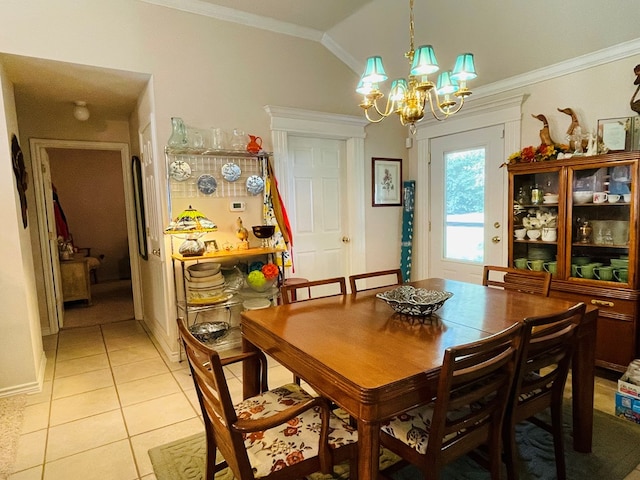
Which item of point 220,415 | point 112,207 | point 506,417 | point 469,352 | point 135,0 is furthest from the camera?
point 112,207

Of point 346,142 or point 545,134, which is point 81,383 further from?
point 545,134

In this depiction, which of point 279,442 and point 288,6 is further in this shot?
point 288,6

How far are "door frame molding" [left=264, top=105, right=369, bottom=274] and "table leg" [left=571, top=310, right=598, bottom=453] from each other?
8.49ft

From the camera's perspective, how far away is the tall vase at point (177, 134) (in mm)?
3127

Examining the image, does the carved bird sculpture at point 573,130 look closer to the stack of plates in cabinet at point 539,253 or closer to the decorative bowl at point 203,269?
the stack of plates in cabinet at point 539,253

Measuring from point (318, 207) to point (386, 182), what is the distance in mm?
948

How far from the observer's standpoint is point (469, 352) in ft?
4.03

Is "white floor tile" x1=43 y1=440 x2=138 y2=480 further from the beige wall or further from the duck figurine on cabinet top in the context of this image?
the duck figurine on cabinet top

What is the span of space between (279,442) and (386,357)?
0.51m

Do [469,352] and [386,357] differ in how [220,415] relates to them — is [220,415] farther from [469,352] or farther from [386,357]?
[469,352]

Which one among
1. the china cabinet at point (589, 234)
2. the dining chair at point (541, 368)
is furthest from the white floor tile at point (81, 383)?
the china cabinet at point (589, 234)

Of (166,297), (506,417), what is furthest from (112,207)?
(506,417)

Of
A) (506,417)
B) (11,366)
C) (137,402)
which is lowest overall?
(137,402)

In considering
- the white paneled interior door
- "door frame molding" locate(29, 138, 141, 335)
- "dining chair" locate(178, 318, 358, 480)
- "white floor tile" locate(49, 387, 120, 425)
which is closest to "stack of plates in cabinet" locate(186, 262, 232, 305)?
"white floor tile" locate(49, 387, 120, 425)
